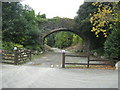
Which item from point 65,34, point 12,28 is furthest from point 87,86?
point 65,34

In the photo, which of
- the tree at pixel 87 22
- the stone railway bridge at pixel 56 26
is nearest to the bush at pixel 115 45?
the tree at pixel 87 22

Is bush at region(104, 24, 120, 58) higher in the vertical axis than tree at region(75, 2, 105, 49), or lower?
lower

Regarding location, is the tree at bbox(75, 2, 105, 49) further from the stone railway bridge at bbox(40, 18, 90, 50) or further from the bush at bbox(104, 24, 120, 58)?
the bush at bbox(104, 24, 120, 58)

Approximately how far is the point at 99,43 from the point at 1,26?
11.4 meters

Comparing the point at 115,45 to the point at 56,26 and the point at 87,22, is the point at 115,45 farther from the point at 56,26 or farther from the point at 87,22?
the point at 56,26

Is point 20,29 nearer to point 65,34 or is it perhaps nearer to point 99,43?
point 99,43

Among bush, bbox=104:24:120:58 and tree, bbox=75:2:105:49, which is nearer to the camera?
bush, bbox=104:24:120:58

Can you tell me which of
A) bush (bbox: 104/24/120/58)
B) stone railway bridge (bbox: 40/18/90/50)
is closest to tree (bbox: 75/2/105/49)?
stone railway bridge (bbox: 40/18/90/50)

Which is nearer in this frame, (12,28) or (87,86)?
(87,86)

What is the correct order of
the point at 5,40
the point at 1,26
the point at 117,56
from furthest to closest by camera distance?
1. the point at 5,40
2. the point at 1,26
3. the point at 117,56

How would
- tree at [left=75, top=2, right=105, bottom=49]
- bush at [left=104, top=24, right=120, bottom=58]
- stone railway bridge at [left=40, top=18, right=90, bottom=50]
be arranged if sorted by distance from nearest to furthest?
bush at [left=104, top=24, right=120, bottom=58], tree at [left=75, top=2, right=105, bottom=49], stone railway bridge at [left=40, top=18, right=90, bottom=50]

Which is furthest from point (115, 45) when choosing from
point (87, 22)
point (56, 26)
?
point (56, 26)

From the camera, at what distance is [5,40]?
31.9ft

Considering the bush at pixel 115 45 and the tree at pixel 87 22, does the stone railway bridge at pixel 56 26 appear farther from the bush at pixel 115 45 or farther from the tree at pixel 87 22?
the bush at pixel 115 45
